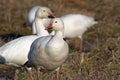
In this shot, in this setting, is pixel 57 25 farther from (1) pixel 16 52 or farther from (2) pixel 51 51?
(1) pixel 16 52

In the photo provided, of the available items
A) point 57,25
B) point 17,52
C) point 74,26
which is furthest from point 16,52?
point 74,26

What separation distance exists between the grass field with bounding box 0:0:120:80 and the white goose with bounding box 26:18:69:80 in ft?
1.20

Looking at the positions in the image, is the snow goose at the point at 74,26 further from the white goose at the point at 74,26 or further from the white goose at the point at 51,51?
the white goose at the point at 51,51

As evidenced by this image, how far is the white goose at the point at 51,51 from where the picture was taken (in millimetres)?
7672

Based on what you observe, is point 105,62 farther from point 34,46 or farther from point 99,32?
point 99,32

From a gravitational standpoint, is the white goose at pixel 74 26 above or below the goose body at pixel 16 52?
below

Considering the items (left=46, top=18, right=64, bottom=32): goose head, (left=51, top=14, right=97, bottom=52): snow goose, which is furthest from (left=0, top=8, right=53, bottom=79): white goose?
(left=51, top=14, right=97, bottom=52): snow goose

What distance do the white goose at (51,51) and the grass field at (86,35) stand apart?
0.36m

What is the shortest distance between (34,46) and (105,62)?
78.3 inches

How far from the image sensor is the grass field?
28.7ft

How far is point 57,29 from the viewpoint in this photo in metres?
7.86

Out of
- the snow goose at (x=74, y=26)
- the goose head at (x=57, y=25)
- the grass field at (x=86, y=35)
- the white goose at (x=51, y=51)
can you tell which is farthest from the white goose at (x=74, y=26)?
the goose head at (x=57, y=25)

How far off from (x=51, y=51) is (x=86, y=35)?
5.94m

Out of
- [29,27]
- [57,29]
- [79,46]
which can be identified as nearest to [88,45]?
[79,46]
